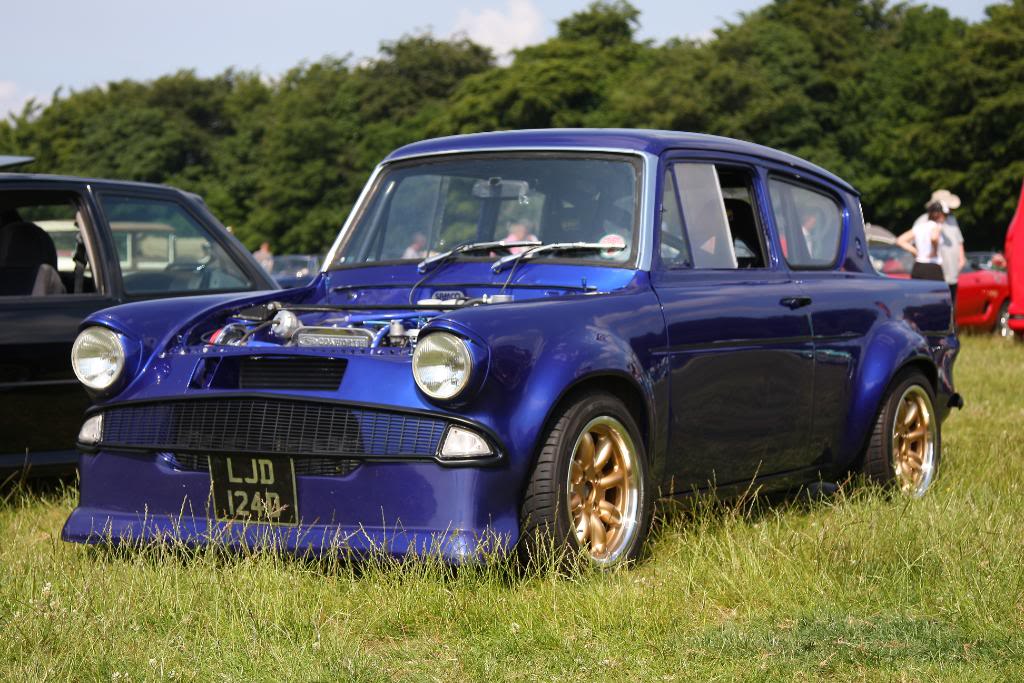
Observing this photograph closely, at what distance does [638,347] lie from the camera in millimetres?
5363

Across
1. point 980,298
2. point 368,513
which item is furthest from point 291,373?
point 980,298

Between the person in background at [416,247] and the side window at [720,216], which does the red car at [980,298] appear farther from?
the person in background at [416,247]

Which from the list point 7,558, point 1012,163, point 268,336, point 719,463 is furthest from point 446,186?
point 1012,163

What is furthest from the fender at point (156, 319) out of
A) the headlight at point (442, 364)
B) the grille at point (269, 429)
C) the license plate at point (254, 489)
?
the headlight at point (442, 364)

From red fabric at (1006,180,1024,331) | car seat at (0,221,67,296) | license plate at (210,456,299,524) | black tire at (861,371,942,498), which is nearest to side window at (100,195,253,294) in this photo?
car seat at (0,221,67,296)

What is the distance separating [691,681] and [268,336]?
2428 mm

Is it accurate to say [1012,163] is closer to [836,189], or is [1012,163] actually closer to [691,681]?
[836,189]

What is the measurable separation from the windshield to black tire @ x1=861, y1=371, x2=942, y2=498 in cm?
174

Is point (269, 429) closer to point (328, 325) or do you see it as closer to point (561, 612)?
point (328, 325)

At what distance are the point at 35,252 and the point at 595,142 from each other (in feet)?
10.2

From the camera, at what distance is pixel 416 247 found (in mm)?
6492

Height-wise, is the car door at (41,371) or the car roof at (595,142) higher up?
the car roof at (595,142)

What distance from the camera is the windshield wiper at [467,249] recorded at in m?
6.09

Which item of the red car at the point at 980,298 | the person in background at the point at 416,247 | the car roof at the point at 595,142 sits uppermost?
the car roof at the point at 595,142
